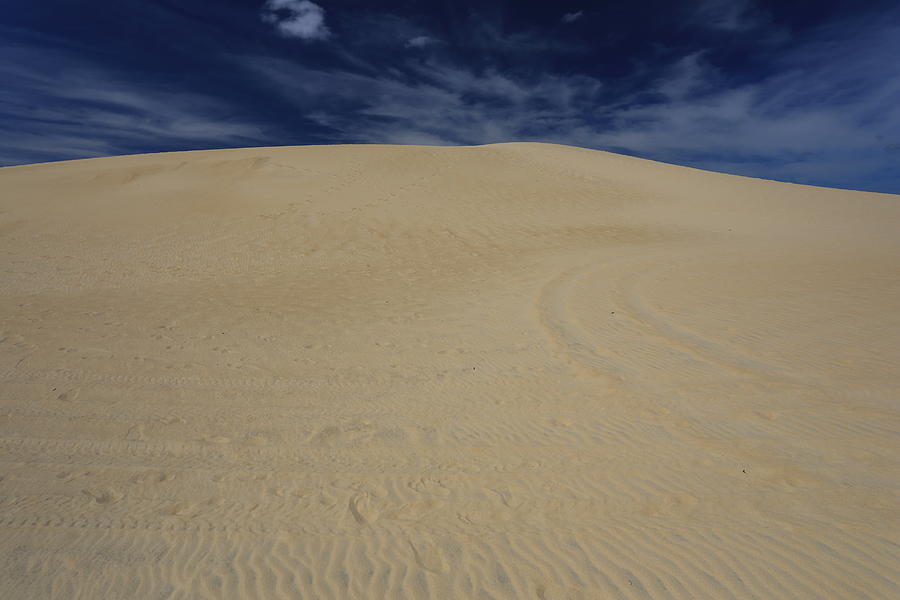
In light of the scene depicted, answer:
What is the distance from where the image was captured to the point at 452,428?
14.6 ft

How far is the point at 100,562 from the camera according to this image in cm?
286

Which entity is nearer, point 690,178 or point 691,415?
point 691,415

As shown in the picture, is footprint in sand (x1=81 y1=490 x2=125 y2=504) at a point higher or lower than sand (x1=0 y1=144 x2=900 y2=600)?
lower

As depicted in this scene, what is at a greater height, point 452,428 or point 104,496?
point 452,428

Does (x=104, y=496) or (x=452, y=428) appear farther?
(x=452, y=428)

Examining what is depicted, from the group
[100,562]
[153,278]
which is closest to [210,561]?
[100,562]

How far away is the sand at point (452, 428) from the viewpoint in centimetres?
287

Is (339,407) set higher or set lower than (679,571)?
lower

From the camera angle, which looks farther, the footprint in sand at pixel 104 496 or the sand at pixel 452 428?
the footprint in sand at pixel 104 496

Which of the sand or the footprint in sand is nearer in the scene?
the sand

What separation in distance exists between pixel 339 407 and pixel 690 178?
27528mm

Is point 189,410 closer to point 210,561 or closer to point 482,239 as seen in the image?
point 210,561

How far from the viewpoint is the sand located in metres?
2.87

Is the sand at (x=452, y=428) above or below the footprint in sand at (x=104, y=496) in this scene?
above
